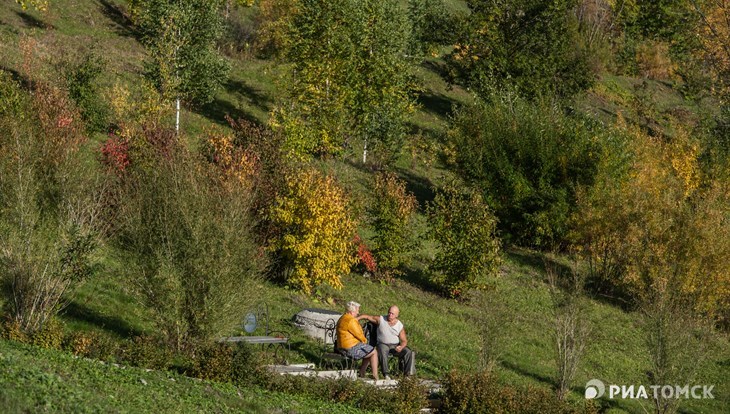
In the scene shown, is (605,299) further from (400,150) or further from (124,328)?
(124,328)

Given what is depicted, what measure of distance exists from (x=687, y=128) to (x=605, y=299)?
25.8m

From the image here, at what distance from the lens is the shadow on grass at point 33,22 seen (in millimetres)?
48906

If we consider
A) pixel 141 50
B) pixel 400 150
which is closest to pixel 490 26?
pixel 400 150

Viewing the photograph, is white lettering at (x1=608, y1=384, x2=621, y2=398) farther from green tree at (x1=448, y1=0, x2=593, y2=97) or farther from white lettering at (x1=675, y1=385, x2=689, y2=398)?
green tree at (x1=448, y1=0, x2=593, y2=97)

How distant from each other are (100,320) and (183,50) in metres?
24.9

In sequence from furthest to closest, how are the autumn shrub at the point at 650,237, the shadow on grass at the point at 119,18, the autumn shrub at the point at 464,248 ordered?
1. the shadow on grass at the point at 119,18
2. the autumn shrub at the point at 650,237
3. the autumn shrub at the point at 464,248

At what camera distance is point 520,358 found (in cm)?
2662

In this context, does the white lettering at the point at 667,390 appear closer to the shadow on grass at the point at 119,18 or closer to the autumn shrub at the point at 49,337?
the autumn shrub at the point at 49,337

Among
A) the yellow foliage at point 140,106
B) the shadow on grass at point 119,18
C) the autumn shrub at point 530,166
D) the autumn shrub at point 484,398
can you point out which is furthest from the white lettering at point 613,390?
the shadow on grass at point 119,18

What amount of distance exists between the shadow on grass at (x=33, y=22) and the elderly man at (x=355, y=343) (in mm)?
35493

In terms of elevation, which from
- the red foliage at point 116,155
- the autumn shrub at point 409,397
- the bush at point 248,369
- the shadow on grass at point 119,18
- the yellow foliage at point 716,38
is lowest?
the shadow on grass at point 119,18

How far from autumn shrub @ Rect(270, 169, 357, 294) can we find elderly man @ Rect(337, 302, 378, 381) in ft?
26.8

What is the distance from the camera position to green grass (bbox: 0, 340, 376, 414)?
1250 centimetres

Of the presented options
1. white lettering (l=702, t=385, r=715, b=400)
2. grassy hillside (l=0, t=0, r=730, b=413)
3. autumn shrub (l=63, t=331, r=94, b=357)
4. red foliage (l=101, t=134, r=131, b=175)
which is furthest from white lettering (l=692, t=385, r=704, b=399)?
red foliage (l=101, t=134, r=131, b=175)
